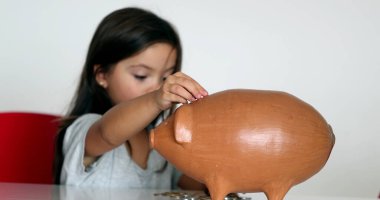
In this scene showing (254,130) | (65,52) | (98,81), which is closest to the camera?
(254,130)

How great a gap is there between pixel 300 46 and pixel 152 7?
1.60 ft

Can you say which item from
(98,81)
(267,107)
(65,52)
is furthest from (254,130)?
(65,52)

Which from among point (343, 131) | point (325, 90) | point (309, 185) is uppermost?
point (325, 90)

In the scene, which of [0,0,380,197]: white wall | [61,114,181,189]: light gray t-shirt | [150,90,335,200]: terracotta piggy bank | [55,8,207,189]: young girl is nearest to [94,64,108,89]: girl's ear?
[55,8,207,189]: young girl

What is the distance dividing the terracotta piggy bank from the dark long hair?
0.63 metres

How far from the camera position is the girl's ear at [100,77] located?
3.88 ft

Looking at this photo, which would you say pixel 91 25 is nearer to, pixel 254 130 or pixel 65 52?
pixel 65 52

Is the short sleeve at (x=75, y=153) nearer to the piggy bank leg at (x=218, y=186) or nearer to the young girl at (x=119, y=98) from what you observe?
the young girl at (x=119, y=98)

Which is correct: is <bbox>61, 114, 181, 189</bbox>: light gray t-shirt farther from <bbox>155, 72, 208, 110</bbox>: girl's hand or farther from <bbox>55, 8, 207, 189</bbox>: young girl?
<bbox>155, 72, 208, 110</bbox>: girl's hand

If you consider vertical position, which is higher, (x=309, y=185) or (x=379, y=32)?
(x=379, y=32)

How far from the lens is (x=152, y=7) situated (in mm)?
1794

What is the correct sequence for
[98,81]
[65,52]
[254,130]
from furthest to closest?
[65,52], [98,81], [254,130]

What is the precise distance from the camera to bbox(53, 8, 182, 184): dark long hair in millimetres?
1140

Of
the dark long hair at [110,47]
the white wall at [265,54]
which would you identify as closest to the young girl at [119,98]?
the dark long hair at [110,47]
